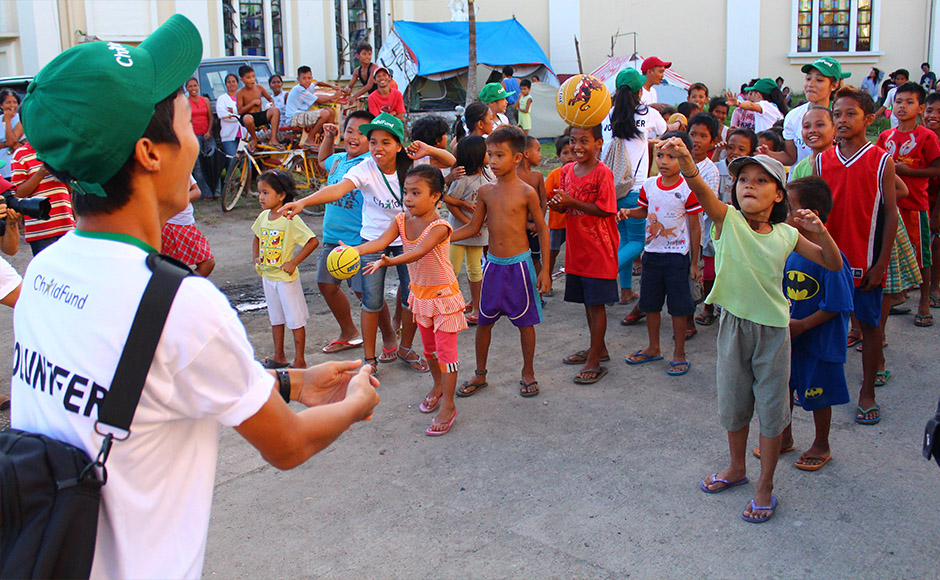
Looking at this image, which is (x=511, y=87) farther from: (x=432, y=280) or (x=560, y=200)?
(x=432, y=280)

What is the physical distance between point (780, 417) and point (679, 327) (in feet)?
6.51

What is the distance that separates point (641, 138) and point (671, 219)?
5.00 ft

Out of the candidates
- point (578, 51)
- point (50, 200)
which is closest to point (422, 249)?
point (50, 200)

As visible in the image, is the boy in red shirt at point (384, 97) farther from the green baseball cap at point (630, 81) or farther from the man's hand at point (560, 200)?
the man's hand at point (560, 200)

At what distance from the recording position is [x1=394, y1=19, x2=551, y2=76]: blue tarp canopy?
2078 cm

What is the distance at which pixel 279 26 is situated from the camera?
21.1 m

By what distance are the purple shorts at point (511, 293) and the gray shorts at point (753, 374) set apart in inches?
65.2

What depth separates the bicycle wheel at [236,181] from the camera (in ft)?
38.0

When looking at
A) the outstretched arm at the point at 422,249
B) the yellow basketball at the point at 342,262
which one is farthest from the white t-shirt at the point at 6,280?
the outstretched arm at the point at 422,249

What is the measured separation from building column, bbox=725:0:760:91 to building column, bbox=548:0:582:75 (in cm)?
440

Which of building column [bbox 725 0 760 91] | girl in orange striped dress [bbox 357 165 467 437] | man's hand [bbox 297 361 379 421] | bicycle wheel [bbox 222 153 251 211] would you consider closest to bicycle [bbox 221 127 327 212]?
bicycle wheel [bbox 222 153 251 211]

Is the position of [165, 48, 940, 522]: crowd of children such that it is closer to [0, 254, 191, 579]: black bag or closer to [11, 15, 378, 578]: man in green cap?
[11, 15, 378, 578]: man in green cap

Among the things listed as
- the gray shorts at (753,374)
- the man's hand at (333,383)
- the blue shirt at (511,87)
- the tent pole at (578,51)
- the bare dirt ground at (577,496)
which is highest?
the tent pole at (578,51)

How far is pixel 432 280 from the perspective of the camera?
507cm
